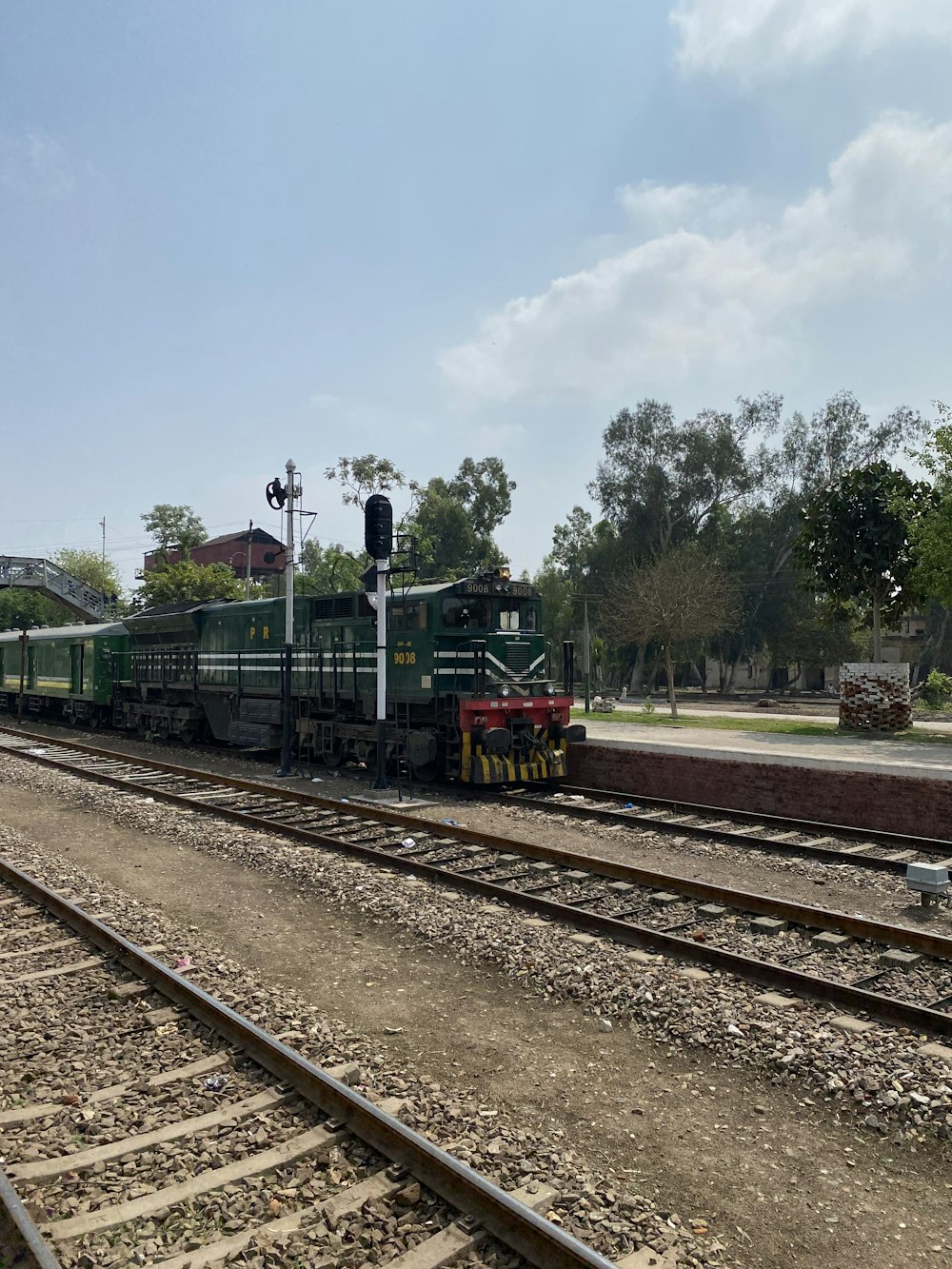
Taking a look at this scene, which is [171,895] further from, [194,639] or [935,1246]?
[194,639]

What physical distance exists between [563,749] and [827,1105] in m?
10.8

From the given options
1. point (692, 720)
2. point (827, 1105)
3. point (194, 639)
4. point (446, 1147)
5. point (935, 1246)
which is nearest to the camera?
point (935, 1246)

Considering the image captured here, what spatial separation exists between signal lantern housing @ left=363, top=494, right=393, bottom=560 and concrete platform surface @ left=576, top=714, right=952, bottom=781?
5.75m

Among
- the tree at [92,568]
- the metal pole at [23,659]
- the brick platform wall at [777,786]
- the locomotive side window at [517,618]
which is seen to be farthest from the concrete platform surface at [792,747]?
the tree at [92,568]

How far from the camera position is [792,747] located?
17.5 meters

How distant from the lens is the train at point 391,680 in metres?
14.5

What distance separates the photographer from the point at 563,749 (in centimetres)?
1535

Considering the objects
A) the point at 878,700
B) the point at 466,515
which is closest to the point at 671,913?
the point at 878,700

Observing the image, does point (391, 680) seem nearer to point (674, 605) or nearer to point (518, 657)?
point (518, 657)

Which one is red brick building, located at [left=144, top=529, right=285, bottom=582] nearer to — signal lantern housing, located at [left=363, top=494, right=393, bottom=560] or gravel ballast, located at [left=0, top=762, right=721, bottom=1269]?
signal lantern housing, located at [left=363, top=494, right=393, bottom=560]

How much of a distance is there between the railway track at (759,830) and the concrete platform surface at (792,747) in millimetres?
1139

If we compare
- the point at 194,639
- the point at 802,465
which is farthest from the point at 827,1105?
the point at 802,465

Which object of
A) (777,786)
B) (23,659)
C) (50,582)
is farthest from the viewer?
(50,582)

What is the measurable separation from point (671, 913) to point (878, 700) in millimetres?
16687
